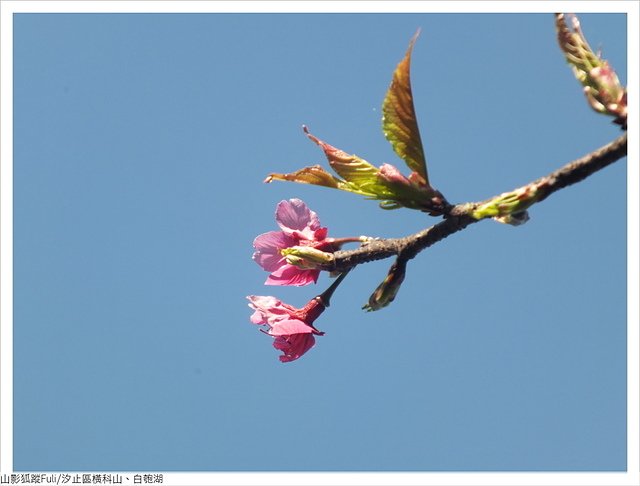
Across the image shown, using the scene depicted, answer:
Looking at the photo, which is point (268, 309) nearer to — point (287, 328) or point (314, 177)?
point (287, 328)

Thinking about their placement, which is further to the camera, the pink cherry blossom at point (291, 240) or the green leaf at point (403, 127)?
the pink cherry blossom at point (291, 240)

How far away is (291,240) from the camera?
231 cm

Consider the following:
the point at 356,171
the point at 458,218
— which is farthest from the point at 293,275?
the point at 458,218

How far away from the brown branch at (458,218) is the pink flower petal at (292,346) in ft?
1.02

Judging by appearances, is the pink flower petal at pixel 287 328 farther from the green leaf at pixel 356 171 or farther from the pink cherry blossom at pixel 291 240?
the green leaf at pixel 356 171

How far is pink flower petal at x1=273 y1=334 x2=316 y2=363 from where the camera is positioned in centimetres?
226

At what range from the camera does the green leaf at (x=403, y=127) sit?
6.10ft

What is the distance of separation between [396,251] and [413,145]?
1.25 ft

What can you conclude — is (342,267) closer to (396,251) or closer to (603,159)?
(396,251)

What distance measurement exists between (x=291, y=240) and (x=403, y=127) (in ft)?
2.20

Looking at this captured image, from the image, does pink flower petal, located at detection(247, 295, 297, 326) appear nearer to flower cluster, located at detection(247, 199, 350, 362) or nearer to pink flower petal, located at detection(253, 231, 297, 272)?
flower cluster, located at detection(247, 199, 350, 362)

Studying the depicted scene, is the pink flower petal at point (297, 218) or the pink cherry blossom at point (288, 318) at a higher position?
the pink flower petal at point (297, 218)

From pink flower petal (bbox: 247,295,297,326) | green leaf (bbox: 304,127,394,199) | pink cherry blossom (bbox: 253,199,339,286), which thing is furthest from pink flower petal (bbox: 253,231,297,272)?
green leaf (bbox: 304,127,394,199)

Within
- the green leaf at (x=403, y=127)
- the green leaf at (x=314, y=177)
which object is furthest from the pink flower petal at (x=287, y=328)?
the green leaf at (x=403, y=127)
